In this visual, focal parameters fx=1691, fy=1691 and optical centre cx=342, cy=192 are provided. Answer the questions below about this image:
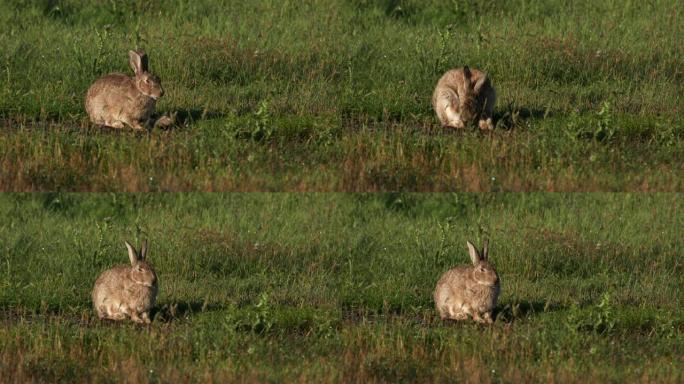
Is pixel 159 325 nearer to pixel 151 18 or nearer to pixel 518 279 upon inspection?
pixel 518 279

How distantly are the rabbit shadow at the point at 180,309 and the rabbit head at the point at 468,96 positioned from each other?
10.6ft

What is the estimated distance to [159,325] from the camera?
16.6m

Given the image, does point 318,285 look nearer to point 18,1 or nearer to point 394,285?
point 394,285

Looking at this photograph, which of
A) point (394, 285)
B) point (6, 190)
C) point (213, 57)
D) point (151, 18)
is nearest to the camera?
point (6, 190)

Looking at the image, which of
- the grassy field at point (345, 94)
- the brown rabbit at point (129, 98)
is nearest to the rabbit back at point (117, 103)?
the brown rabbit at point (129, 98)

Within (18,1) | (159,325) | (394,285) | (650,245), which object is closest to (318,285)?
(394,285)

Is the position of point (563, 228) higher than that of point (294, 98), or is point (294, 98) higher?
point (294, 98)

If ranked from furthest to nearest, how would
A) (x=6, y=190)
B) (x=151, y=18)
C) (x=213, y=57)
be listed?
(x=151, y=18)
(x=213, y=57)
(x=6, y=190)

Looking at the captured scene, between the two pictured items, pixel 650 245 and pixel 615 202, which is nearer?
pixel 650 245

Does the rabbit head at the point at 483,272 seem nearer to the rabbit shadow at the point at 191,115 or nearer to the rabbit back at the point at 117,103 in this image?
the rabbit shadow at the point at 191,115

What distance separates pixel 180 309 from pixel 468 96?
12.2 feet

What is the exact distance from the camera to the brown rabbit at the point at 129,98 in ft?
57.4

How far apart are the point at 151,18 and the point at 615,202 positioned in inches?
249

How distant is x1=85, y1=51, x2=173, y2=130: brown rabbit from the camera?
57.4ft
